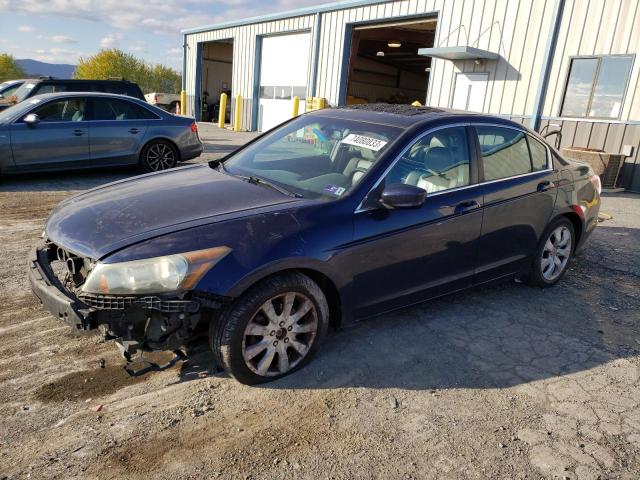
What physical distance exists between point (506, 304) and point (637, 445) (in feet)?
5.90

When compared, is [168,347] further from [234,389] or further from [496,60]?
[496,60]

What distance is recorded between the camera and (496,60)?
491 inches

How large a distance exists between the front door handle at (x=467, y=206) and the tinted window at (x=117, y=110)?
7.17 metres

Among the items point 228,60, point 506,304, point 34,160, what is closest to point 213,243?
point 506,304

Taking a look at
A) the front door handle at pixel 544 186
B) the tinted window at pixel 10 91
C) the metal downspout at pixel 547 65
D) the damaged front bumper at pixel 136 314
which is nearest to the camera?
the damaged front bumper at pixel 136 314

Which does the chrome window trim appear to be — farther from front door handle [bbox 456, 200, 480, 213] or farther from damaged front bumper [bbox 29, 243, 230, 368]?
damaged front bumper [bbox 29, 243, 230, 368]

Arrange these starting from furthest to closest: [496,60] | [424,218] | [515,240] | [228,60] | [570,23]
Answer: [228,60] < [496,60] < [570,23] < [515,240] < [424,218]

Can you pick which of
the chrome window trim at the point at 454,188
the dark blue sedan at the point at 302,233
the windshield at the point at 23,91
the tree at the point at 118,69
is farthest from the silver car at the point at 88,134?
the tree at the point at 118,69

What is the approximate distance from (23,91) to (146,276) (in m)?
12.4

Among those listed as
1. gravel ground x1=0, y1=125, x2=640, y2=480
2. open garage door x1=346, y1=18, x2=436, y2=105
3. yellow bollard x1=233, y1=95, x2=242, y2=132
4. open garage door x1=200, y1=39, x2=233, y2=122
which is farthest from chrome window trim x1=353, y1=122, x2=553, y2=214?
open garage door x1=200, y1=39, x2=233, y2=122

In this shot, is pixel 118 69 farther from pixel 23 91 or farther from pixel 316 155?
pixel 316 155

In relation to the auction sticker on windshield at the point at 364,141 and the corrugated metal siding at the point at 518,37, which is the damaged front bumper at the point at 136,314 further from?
the corrugated metal siding at the point at 518,37

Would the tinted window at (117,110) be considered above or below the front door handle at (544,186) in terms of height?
above

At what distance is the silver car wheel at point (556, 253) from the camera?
461 centimetres
